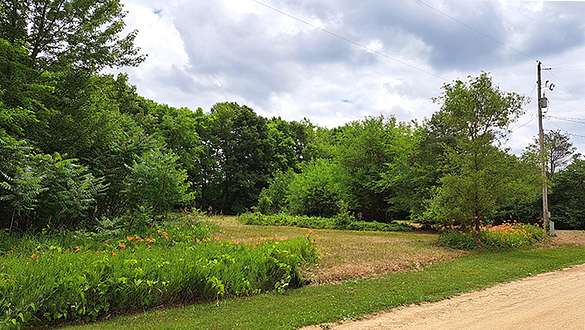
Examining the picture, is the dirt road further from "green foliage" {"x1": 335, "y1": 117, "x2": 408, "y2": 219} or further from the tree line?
"green foliage" {"x1": 335, "y1": 117, "x2": 408, "y2": 219}

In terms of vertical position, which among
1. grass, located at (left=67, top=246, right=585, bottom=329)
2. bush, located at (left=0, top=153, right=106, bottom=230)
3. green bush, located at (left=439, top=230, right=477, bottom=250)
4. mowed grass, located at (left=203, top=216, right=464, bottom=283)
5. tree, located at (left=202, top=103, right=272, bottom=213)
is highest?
tree, located at (left=202, top=103, right=272, bottom=213)

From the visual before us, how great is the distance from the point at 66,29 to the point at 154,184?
20.8ft

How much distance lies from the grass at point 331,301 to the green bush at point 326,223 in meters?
13.0

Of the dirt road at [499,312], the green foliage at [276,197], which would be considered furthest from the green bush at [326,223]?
the dirt road at [499,312]

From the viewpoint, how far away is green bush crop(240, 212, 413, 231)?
2581cm

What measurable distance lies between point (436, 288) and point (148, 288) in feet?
18.9

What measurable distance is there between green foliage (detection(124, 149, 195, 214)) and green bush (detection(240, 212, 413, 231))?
530 inches

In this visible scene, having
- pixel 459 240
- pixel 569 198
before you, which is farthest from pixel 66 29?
pixel 569 198

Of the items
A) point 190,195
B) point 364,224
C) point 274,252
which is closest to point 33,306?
point 274,252

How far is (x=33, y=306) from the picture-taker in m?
5.57

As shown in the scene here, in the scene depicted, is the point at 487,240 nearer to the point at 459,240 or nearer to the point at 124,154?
the point at 459,240

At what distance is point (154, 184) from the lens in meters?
13.8

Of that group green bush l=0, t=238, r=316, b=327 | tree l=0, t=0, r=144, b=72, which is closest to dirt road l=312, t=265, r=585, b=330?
green bush l=0, t=238, r=316, b=327

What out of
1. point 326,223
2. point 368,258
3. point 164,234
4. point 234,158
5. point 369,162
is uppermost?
point 234,158
